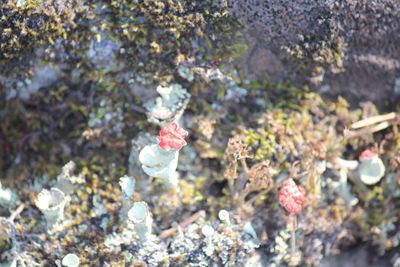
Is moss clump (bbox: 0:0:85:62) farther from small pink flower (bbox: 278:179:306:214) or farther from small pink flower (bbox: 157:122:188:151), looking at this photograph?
small pink flower (bbox: 278:179:306:214)

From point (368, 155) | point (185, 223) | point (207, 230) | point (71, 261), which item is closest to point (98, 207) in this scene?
point (71, 261)

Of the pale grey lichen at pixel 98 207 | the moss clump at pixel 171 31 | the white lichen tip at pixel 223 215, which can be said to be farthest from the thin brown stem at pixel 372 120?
the pale grey lichen at pixel 98 207

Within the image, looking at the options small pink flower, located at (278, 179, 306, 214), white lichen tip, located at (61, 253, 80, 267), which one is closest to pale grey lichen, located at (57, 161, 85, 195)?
white lichen tip, located at (61, 253, 80, 267)

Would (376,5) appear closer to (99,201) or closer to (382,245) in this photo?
(382,245)

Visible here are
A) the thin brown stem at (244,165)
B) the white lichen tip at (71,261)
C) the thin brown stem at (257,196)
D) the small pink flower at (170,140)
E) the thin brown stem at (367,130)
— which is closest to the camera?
the small pink flower at (170,140)

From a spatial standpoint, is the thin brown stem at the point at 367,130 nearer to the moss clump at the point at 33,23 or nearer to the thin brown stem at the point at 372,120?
the thin brown stem at the point at 372,120
